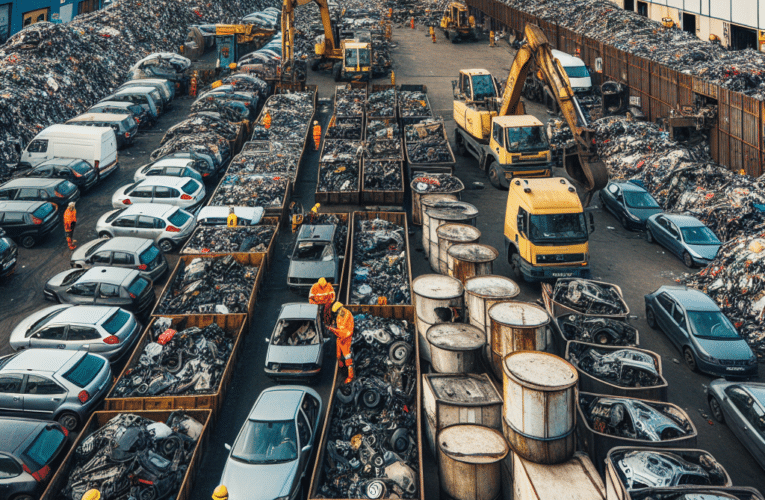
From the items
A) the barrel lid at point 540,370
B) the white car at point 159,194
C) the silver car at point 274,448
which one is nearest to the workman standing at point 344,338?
the silver car at point 274,448

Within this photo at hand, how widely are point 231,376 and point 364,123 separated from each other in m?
17.9

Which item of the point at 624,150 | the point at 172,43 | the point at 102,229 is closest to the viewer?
the point at 102,229

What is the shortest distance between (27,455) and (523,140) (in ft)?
56.4

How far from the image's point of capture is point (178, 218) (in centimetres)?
1878

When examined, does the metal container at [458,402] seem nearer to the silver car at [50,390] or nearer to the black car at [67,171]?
the silver car at [50,390]

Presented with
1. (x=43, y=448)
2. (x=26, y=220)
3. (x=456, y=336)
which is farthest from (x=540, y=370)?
(x=26, y=220)

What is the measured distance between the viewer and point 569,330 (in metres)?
13.2

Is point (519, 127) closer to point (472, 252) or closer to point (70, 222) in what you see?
point (472, 252)

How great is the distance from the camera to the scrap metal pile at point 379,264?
15039 mm

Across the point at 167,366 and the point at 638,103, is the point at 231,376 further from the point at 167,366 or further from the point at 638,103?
the point at 638,103

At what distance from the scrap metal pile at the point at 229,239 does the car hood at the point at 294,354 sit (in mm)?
5096

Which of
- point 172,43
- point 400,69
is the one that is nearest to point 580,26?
point 400,69

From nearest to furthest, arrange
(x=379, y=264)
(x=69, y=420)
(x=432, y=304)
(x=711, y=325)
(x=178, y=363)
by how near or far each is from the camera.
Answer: (x=69, y=420), (x=178, y=363), (x=432, y=304), (x=711, y=325), (x=379, y=264)

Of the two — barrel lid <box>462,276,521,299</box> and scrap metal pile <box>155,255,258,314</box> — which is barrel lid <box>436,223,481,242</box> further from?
scrap metal pile <box>155,255,258,314</box>
